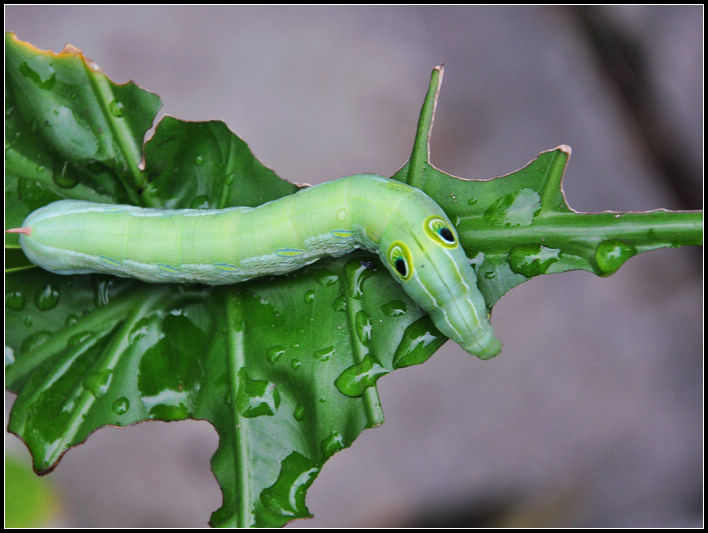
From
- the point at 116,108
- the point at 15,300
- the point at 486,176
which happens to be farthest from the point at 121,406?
the point at 486,176

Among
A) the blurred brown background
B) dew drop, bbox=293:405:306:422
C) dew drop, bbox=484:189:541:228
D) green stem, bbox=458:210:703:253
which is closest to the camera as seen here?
green stem, bbox=458:210:703:253

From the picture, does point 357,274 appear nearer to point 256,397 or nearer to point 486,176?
point 256,397

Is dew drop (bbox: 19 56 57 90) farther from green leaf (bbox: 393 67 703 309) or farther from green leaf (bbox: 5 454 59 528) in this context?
green leaf (bbox: 5 454 59 528)

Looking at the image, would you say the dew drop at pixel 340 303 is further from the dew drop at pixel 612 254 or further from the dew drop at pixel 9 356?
the dew drop at pixel 9 356

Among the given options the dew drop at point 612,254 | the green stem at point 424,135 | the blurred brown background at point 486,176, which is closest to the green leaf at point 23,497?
the blurred brown background at point 486,176

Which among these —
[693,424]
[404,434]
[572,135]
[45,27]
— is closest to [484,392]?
[404,434]

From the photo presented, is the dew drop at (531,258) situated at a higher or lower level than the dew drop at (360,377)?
higher

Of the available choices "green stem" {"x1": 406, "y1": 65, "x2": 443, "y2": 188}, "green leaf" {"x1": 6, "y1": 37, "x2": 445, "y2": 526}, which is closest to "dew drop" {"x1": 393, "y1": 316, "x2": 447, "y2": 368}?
"green leaf" {"x1": 6, "y1": 37, "x2": 445, "y2": 526}
